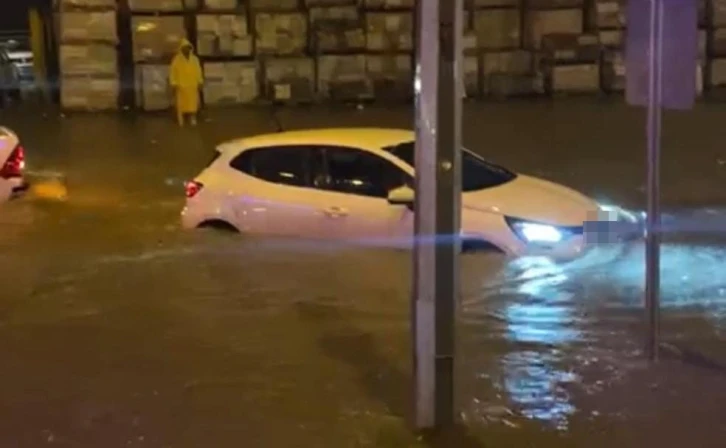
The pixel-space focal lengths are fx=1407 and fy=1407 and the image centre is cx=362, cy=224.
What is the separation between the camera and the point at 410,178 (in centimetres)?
1402

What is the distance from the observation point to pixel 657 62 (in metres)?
9.77

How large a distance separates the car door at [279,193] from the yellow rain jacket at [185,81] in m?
13.8

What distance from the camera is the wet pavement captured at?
8.76 m

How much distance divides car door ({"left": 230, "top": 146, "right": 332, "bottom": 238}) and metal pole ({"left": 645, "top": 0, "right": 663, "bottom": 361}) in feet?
16.7

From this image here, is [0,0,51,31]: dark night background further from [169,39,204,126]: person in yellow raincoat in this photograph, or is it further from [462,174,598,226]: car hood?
[462,174,598,226]: car hood

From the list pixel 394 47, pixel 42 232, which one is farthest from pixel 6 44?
pixel 42 232

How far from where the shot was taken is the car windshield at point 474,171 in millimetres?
14148

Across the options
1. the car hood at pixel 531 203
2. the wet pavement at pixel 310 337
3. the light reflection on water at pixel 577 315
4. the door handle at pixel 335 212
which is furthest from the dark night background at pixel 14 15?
the light reflection on water at pixel 577 315

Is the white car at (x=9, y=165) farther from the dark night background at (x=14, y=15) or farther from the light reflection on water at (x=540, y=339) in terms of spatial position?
the dark night background at (x=14, y=15)

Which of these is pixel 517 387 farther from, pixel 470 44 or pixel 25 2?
pixel 25 2

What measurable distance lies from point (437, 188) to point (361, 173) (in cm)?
621

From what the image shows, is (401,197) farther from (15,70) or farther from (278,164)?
(15,70)

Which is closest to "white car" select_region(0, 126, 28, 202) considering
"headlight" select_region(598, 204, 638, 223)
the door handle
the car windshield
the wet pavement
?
the wet pavement

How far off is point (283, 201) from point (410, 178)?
1519mm
